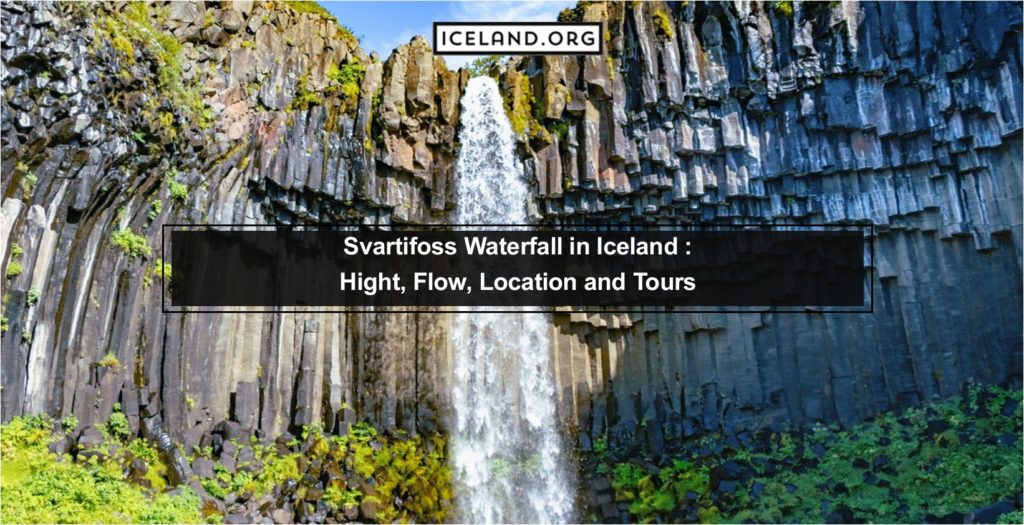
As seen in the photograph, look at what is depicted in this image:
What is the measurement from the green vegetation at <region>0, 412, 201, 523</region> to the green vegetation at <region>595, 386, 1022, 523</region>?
33.2 feet

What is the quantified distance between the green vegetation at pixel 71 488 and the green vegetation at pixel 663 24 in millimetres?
15313

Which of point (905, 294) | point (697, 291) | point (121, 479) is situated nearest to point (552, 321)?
point (697, 291)

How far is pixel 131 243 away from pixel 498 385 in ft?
30.9

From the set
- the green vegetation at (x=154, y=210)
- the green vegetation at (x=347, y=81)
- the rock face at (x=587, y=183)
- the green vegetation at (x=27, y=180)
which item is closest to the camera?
the green vegetation at (x=27, y=180)

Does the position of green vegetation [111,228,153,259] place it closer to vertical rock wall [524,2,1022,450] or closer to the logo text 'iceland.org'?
the logo text 'iceland.org'

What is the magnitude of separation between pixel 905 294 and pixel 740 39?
723cm

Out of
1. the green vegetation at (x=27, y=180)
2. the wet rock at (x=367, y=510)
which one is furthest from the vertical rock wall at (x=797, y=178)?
the green vegetation at (x=27, y=180)

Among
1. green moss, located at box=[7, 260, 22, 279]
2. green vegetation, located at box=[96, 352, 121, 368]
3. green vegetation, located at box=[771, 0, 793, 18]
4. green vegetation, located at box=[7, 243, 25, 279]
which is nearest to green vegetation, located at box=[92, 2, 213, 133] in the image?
green vegetation, located at box=[7, 243, 25, 279]

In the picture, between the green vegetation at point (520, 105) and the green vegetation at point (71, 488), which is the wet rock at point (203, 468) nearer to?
the green vegetation at point (71, 488)

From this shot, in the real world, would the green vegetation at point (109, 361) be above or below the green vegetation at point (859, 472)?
above

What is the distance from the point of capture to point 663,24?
22.2 m

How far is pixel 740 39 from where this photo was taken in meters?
21.5

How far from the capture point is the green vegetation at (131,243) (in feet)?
57.4

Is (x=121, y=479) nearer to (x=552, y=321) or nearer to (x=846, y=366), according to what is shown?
(x=552, y=321)
